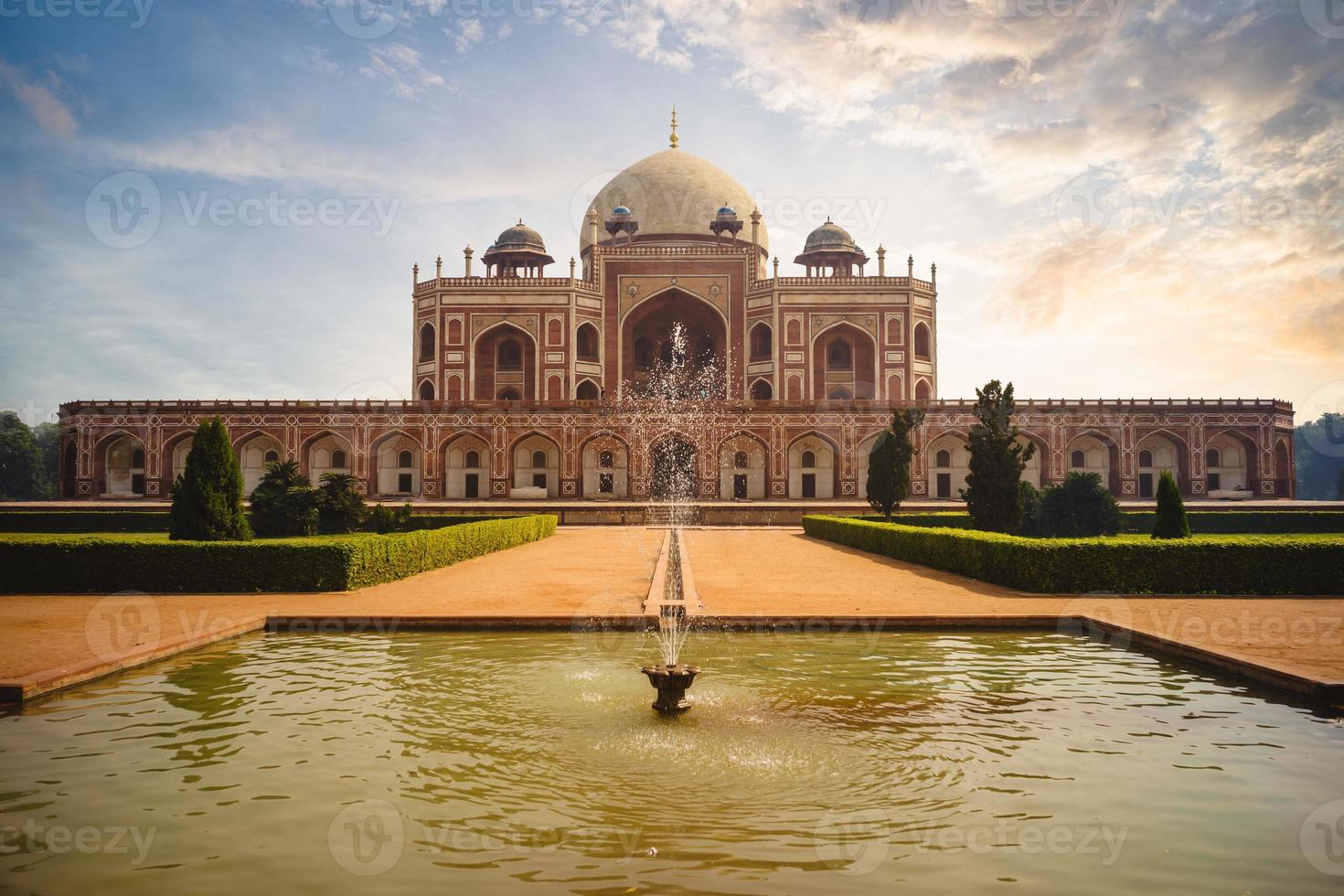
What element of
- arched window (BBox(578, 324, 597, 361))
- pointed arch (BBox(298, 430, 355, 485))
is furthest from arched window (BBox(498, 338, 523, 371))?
pointed arch (BBox(298, 430, 355, 485))

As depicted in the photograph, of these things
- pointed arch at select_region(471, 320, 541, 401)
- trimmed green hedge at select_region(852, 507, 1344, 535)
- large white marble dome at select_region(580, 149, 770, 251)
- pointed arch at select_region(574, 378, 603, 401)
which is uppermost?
large white marble dome at select_region(580, 149, 770, 251)

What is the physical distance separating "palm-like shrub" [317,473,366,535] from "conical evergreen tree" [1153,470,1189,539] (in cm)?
1173

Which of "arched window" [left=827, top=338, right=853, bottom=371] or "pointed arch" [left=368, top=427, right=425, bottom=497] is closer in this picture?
"pointed arch" [left=368, top=427, right=425, bottom=497]

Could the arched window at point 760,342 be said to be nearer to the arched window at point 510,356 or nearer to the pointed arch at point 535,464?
the arched window at point 510,356

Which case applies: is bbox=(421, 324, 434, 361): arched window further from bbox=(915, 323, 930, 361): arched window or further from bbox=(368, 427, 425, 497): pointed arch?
bbox=(915, 323, 930, 361): arched window

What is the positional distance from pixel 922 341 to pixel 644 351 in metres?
12.0

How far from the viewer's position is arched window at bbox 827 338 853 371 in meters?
38.4

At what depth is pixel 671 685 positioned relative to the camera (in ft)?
17.4

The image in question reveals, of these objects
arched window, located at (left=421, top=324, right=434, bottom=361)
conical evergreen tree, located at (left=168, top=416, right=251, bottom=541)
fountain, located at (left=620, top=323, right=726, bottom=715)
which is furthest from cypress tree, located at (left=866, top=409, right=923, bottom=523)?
arched window, located at (left=421, top=324, right=434, bottom=361)

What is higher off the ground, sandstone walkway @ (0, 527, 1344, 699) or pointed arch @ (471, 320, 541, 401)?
pointed arch @ (471, 320, 541, 401)

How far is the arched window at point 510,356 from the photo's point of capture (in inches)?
1515

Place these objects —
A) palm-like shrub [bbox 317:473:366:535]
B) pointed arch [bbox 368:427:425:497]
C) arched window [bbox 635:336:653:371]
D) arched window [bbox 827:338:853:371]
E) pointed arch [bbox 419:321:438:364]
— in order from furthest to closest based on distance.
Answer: arched window [bbox 635:336:653:371] < arched window [bbox 827:338:853:371] < pointed arch [bbox 419:321:438:364] < pointed arch [bbox 368:427:425:497] < palm-like shrub [bbox 317:473:366:535]

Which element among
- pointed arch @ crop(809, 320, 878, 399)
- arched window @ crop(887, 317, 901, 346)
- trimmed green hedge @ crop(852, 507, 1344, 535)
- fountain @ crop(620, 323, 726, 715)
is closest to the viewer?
fountain @ crop(620, 323, 726, 715)

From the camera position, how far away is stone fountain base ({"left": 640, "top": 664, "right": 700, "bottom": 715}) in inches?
209
